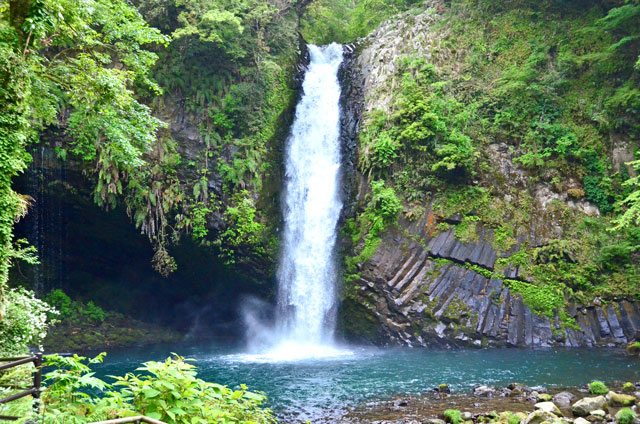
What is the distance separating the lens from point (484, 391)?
1066 cm

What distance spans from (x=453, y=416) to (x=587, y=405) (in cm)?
290

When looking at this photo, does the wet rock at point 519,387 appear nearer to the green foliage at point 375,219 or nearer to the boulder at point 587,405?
the boulder at point 587,405

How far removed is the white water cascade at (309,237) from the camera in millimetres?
18891

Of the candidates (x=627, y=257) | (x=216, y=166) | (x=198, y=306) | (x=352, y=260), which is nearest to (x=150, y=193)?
(x=216, y=166)

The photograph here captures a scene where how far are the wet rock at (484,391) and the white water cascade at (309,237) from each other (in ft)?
22.7

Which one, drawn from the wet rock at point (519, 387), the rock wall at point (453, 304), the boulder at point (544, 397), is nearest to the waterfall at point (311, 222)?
the rock wall at point (453, 304)

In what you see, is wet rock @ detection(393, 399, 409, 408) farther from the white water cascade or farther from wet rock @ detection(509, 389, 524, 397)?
the white water cascade

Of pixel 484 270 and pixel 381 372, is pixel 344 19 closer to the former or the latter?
pixel 484 270

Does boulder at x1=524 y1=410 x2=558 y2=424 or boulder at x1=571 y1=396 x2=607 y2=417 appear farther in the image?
boulder at x1=571 y1=396 x2=607 y2=417

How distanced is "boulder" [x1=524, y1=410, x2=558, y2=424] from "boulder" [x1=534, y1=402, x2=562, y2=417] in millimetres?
251

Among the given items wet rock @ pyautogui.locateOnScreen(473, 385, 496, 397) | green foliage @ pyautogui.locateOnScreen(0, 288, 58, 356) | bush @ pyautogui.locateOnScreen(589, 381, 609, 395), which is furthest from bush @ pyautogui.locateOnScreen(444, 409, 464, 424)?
green foliage @ pyautogui.locateOnScreen(0, 288, 58, 356)

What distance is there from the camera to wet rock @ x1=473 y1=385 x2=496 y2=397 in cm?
1054

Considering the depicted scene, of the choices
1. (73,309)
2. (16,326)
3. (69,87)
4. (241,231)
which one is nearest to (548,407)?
(16,326)

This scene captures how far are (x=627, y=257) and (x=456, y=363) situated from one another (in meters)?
8.02
